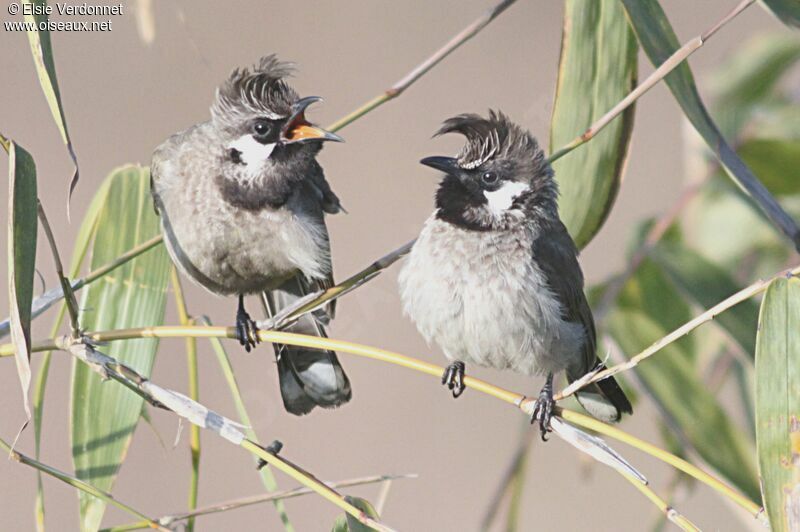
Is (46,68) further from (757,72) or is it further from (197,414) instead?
(757,72)

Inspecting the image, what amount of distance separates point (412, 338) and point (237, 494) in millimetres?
1377

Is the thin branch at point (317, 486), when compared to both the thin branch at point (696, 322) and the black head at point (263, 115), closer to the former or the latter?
the thin branch at point (696, 322)

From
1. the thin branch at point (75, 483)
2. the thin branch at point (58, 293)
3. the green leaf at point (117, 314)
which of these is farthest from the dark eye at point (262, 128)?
the thin branch at point (75, 483)

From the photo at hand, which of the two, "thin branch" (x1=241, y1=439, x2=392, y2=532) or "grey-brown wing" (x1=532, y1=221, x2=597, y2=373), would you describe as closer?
"thin branch" (x1=241, y1=439, x2=392, y2=532)

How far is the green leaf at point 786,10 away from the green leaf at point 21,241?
153 cm

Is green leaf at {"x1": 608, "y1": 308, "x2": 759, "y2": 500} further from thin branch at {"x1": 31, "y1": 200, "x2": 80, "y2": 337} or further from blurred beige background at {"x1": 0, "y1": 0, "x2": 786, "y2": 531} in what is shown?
blurred beige background at {"x1": 0, "y1": 0, "x2": 786, "y2": 531}

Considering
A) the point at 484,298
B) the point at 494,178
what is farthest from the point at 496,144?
the point at 484,298

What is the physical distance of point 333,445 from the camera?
244 inches

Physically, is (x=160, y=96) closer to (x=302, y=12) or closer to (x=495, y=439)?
(x=302, y=12)

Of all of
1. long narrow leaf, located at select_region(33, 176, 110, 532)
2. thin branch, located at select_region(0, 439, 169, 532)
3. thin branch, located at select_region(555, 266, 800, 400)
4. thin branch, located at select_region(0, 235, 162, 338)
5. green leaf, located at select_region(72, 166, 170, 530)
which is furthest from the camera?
green leaf, located at select_region(72, 166, 170, 530)

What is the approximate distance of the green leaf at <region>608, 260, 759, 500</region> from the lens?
2893 millimetres

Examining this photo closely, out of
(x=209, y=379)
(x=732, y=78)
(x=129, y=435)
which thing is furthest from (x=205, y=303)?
(x=129, y=435)

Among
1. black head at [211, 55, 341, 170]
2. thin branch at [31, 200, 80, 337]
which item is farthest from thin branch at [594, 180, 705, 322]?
thin branch at [31, 200, 80, 337]

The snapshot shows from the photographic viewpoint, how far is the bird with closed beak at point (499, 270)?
2.65m
